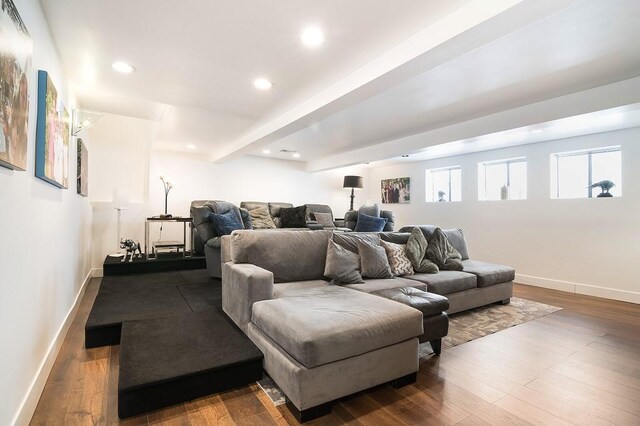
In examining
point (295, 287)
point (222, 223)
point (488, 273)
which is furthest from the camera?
point (222, 223)

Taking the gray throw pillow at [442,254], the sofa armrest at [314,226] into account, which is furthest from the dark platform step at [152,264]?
the gray throw pillow at [442,254]

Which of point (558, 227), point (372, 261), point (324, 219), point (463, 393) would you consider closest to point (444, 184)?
point (558, 227)

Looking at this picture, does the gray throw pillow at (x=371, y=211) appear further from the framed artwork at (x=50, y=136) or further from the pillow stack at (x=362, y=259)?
the framed artwork at (x=50, y=136)

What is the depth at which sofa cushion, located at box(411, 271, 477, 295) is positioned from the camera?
3043 millimetres

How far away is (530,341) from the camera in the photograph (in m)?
2.71

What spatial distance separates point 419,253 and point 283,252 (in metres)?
1.65

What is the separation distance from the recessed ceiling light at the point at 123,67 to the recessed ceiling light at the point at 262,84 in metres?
1.06

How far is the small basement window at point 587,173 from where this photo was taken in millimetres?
4273

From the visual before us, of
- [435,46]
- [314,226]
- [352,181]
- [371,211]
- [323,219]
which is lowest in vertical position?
[314,226]

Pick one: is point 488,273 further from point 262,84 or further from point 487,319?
point 262,84

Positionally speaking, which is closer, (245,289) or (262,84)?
(245,289)

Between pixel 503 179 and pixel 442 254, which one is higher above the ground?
pixel 503 179

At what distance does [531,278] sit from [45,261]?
6174 millimetres

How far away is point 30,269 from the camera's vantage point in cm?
167
